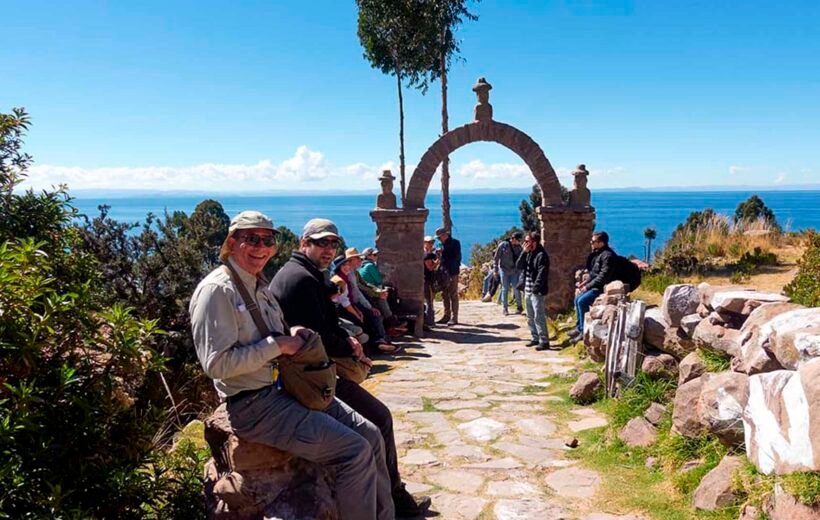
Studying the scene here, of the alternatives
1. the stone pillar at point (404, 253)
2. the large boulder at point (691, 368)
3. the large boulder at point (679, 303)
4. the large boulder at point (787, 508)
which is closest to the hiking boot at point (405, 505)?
the large boulder at point (787, 508)

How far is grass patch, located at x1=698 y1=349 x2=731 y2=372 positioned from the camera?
462cm

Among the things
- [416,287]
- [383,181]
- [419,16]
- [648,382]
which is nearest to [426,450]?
[648,382]

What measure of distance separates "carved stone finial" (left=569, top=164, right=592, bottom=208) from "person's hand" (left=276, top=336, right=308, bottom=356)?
9.81 m

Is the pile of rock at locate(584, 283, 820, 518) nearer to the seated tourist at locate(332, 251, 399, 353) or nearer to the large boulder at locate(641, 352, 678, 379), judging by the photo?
the large boulder at locate(641, 352, 678, 379)

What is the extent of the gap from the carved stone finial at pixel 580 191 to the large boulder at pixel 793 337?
8.28 m

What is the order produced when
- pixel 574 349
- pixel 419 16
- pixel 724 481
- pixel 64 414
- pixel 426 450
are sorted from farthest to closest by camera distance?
1. pixel 419 16
2. pixel 574 349
3. pixel 426 450
4. pixel 724 481
5. pixel 64 414

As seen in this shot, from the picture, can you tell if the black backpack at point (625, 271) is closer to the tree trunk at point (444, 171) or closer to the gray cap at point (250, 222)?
the gray cap at point (250, 222)

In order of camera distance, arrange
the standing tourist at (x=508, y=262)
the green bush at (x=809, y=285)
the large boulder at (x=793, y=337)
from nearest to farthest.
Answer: the large boulder at (x=793, y=337), the green bush at (x=809, y=285), the standing tourist at (x=508, y=262)

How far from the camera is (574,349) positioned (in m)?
9.00

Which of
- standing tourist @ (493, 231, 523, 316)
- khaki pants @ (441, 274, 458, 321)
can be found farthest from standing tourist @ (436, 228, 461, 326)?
standing tourist @ (493, 231, 523, 316)

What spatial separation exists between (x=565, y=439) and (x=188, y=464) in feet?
10.4

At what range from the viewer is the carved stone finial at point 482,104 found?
38.7 feet

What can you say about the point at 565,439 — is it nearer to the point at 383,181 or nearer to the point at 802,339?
the point at 802,339

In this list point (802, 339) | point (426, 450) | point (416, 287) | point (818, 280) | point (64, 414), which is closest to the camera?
point (64, 414)
